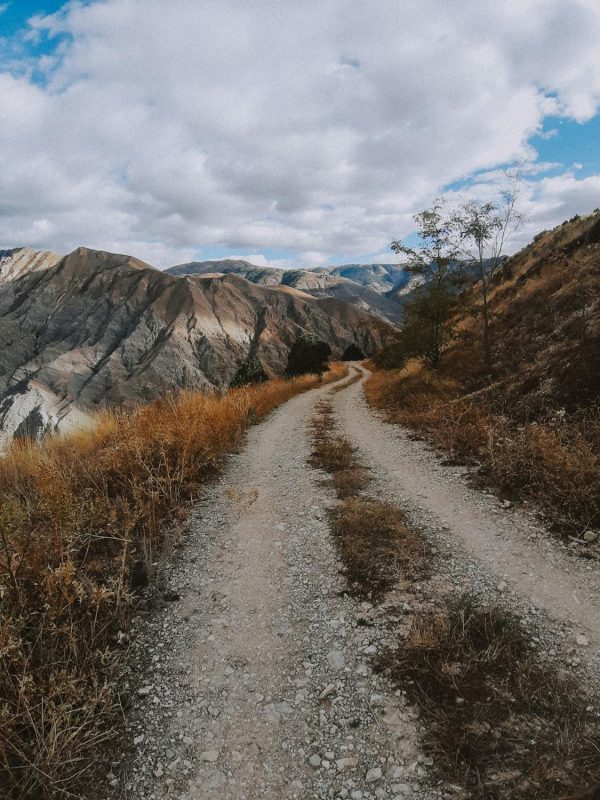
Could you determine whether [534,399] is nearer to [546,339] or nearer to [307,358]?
[546,339]

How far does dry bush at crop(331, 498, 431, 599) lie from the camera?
4598 mm

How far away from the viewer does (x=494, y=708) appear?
2934 millimetres

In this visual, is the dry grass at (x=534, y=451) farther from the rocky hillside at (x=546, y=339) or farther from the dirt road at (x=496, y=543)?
the rocky hillside at (x=546, y=339)

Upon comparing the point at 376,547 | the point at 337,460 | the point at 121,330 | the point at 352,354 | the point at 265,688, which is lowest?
the point at 265,688

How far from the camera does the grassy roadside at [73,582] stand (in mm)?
2699

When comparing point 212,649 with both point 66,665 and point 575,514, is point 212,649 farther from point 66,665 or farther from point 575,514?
point 575,514

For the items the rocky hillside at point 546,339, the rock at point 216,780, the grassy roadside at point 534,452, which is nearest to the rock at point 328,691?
the rock at point 216,780

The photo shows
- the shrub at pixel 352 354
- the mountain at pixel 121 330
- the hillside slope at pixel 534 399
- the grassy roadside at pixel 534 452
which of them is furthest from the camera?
the shrub at pixel 352 354

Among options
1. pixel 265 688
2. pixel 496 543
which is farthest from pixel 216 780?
pixel 496 543

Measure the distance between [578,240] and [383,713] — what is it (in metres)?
28.5

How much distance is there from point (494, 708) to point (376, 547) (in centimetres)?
234

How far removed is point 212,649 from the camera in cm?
375

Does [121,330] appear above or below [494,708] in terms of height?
above

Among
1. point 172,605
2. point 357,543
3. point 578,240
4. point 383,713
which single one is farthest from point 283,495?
point 578,240
